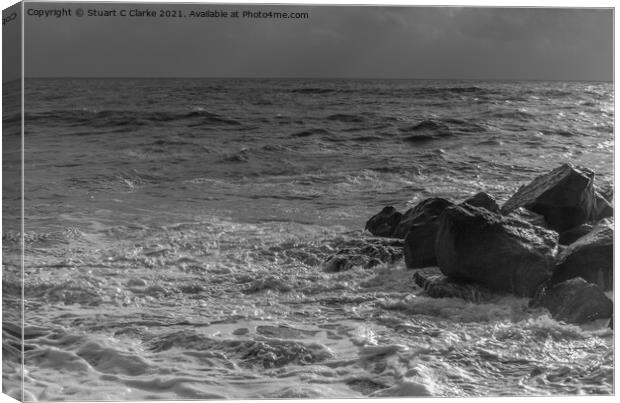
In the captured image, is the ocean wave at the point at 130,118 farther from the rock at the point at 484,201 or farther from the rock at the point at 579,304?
the rock at the point at 579,304

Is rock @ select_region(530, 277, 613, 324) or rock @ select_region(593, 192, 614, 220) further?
rock @ select_region(593, 192, 614, 220)

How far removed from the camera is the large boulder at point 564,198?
7227 millimetres

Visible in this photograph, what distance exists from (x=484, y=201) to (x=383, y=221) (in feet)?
2.56

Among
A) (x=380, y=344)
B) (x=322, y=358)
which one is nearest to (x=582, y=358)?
(x=380, y=344)

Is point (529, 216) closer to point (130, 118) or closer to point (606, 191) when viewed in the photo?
point (606, 191)

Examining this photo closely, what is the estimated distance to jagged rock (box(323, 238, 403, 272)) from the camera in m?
7.30

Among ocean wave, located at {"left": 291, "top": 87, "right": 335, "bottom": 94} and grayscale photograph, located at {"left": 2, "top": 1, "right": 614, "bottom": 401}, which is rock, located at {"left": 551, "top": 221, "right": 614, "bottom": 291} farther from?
ocean wave, located at {"left": 291, "top": 87, "right": 335, "bottom": 94}

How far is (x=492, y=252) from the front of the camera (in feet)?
23.2

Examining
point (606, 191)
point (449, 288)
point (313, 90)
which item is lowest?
point (449, 288)

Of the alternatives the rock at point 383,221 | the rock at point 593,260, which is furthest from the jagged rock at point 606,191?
the rock at point 383,221

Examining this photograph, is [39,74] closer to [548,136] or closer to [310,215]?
[310,215]

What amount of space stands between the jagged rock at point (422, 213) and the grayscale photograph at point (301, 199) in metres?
0.02

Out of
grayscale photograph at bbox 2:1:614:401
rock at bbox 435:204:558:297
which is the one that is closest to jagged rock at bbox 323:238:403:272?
grayscale photograph at bbox 2:1:614:401

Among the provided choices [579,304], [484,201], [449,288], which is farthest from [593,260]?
[449,288]
